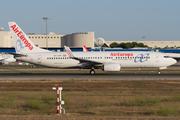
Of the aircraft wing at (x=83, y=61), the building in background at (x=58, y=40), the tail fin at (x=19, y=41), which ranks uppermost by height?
the building in background at (x=58, y=40)

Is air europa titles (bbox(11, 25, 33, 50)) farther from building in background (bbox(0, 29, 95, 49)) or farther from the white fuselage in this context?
building in background (bbox(0, 29, 95, 49))

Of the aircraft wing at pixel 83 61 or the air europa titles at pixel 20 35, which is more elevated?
the air europa titles at pixel 20 35

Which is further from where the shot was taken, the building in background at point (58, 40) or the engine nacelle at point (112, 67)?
the building in background at point (58, 40)

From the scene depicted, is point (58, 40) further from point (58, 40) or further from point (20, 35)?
point (20, 35)

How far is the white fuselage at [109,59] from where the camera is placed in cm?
3688

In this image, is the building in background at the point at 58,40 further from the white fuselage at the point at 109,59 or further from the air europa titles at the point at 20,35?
the white fuselage at the point at 109,59

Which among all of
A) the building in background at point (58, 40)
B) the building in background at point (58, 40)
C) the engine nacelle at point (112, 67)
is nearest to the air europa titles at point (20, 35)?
the engine nacelle at point (112, 67)

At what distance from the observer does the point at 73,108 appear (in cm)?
1385

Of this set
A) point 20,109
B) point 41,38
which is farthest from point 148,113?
point 41,38

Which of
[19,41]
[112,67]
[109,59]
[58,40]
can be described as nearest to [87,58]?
[109,59]

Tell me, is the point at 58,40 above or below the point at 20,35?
above

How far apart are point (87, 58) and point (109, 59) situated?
3.46 metres

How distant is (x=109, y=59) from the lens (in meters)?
37.2

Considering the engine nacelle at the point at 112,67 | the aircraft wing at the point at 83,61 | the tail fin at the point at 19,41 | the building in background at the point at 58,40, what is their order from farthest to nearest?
1. the building in background at the point at 58,40
2. the tail fin at the point at 19,41
3. the aircraft wing at the point at 83,61
4. the engine nacelle at the point at 112,67
